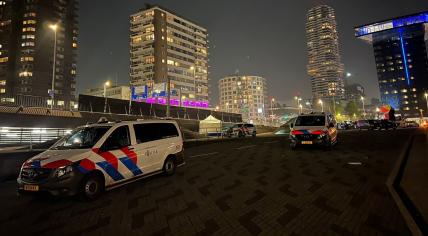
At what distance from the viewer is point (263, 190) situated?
6168mm

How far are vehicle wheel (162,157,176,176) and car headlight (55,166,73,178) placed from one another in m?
3.27

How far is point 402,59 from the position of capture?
137250 millimetres

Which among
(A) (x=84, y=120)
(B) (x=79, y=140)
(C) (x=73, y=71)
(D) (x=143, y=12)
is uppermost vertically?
(D) (x=143, y=12)

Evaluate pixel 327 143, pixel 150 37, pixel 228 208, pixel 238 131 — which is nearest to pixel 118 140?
pixel 228 208

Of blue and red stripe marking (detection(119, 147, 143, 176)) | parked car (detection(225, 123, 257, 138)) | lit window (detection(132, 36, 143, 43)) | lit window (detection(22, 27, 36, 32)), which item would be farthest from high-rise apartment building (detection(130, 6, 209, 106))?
blue and red stripe marking (detection(119, 147, 143, 176))

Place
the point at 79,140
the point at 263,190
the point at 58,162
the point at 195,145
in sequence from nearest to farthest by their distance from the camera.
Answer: the point at 58,162, the point at 263,190, the point at 79,140, the point at 195,145

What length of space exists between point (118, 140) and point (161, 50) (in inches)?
4629

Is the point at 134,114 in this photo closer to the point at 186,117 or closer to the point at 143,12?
the point at 186,117

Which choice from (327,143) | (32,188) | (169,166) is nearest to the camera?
(32,188)

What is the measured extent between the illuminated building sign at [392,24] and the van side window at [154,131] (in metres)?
161

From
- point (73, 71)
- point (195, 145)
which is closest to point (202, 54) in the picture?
point (73, 71)

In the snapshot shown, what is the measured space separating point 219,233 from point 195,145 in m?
17.3

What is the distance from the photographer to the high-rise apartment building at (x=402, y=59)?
130 m

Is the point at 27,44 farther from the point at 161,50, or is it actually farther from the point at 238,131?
the point at 238,131
